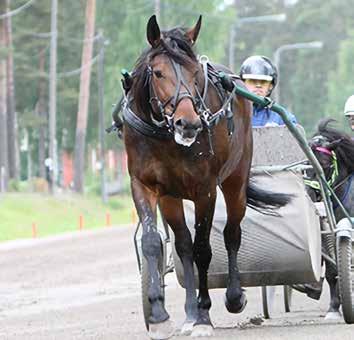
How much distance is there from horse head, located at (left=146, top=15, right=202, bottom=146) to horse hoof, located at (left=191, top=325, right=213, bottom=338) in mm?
1590

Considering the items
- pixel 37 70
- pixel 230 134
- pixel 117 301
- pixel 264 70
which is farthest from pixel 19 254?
pixel 37 70

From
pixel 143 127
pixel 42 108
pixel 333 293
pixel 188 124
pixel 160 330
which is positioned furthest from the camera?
pixel 42 108

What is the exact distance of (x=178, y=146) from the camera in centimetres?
905

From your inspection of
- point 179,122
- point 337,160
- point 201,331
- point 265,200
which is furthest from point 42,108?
point 179,122

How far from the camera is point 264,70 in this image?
460 inches

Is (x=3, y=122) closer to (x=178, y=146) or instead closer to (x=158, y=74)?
(x=178, y=146)

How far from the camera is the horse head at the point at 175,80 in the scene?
8422mm

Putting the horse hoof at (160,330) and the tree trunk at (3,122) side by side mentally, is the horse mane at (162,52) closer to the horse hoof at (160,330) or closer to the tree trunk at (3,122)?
the horse hoof at (160,330)

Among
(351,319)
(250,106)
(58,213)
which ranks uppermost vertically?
(250,106)

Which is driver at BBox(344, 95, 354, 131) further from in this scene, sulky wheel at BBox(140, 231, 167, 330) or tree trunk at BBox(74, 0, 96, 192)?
tree trunk at BBox(74, 0, 96, 192)

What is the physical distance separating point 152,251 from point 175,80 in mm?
1161

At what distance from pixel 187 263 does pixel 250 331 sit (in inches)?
26.7

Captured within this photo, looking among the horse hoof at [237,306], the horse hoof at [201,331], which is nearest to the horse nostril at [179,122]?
the horse hoof at [201,331]

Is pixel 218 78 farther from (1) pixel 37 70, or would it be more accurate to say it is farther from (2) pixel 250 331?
(1) pixel 37 70
